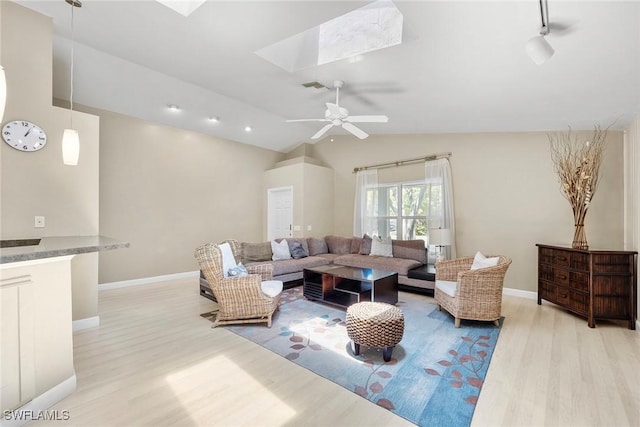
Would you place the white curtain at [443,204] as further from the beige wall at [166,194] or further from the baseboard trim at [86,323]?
the baseboard trim at [86,323]

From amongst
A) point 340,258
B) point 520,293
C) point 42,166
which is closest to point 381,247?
point 340,258

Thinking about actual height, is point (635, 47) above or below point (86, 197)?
above

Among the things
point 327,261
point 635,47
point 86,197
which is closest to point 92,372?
point 86,197

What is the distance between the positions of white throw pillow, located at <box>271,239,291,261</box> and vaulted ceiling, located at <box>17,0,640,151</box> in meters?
2.46

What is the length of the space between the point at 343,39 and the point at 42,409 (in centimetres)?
390

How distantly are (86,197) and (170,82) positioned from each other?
2.10m

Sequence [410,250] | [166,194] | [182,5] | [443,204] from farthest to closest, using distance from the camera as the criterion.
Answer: [166,194]
[410,250]
[443,204]
[182,5]

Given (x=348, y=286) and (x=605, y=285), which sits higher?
(x=605, y=285)

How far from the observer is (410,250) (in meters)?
5.15

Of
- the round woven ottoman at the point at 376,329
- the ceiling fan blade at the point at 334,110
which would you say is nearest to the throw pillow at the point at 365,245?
the ceiling fan blade at the point at 334,110

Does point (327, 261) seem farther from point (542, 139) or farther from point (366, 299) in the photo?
point (542, 139)

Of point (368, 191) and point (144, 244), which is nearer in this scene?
point (144, 244)

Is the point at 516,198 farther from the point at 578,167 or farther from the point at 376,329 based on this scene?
the point at 376,329

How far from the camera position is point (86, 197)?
125 inches
